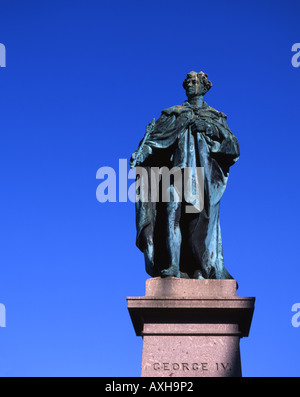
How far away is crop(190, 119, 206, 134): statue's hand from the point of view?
13.6m

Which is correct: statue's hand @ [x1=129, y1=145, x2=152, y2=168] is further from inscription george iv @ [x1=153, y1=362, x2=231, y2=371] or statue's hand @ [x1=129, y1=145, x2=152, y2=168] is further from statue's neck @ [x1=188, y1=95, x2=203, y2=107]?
inscription george iv @ [x1=153, y1=362, x2=231, y2=371]

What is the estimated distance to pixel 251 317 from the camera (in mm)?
12258

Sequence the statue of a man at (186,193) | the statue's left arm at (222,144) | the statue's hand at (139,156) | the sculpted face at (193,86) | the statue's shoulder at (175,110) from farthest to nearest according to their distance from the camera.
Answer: the sculpted face at (193,86) < the statue's shoulder at (175,110) < the statue's left arm at (222,144) < the statue's hand at (139,156) < the statue of a man at (186,193)

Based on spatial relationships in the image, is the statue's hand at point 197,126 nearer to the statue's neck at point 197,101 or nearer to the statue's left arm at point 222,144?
the statue's left arm at point 222,144

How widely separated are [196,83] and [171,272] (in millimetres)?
3487

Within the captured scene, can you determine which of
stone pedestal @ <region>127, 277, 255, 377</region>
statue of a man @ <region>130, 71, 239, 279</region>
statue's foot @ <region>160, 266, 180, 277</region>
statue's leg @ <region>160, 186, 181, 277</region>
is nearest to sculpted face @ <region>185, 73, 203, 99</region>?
statue of a man @ <region>130, 71, 239, 279</region>

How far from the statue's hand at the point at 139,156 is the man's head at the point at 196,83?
139 cm

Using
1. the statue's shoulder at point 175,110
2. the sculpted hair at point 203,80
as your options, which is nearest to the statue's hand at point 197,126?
the statue's shoulder at point 175,110

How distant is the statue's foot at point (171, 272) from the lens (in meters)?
12.6

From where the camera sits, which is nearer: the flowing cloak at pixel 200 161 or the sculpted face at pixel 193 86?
the flowing cloak at pixel 200 161

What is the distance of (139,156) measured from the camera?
13508mm
